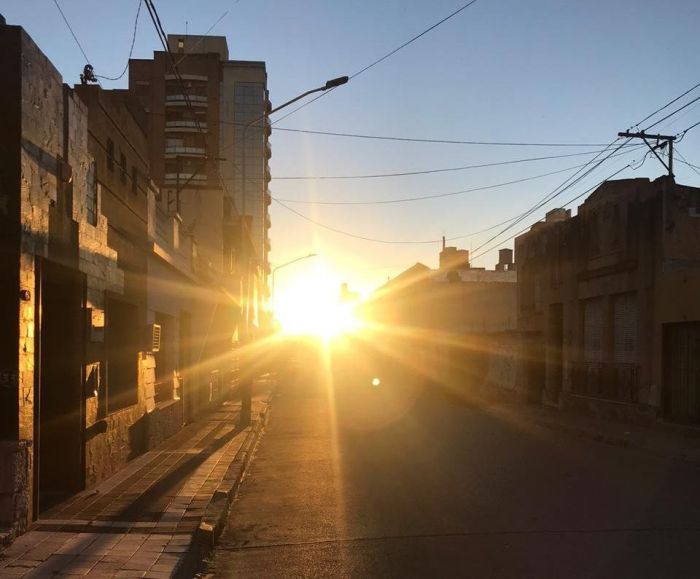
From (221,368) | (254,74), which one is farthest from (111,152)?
(254,74)

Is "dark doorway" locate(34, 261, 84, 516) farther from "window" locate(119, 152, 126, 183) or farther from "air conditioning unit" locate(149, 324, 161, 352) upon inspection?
"air conditioning unit" locate(149, 324, 161, 352)

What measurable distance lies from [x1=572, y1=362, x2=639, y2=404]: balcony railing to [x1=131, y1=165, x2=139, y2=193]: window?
43.1 ft

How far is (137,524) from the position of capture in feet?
24.0

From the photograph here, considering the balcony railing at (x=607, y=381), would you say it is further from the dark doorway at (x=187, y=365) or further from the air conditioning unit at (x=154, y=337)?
the air conditioning unit at (x=154, y=337)

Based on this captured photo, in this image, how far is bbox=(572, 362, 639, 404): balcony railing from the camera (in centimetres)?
1898

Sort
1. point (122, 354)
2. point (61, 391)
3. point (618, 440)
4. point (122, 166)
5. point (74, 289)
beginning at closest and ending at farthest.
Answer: point (61, 391), point (74, 289), point (122, 354), point (122, 166), point (618, 440)

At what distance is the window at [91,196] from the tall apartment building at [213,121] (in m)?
35.2

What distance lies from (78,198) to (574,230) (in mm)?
17567

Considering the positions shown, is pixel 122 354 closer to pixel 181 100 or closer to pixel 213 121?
pixel 213 121

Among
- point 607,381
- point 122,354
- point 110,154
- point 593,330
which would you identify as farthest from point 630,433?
point 110,154

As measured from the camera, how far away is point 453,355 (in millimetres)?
36656

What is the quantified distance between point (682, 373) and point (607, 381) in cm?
336

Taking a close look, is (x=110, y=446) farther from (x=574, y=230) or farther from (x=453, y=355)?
(x=453, y=355)

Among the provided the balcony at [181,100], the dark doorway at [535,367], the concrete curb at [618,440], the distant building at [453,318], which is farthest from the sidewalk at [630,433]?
the balcony at [181,100]
